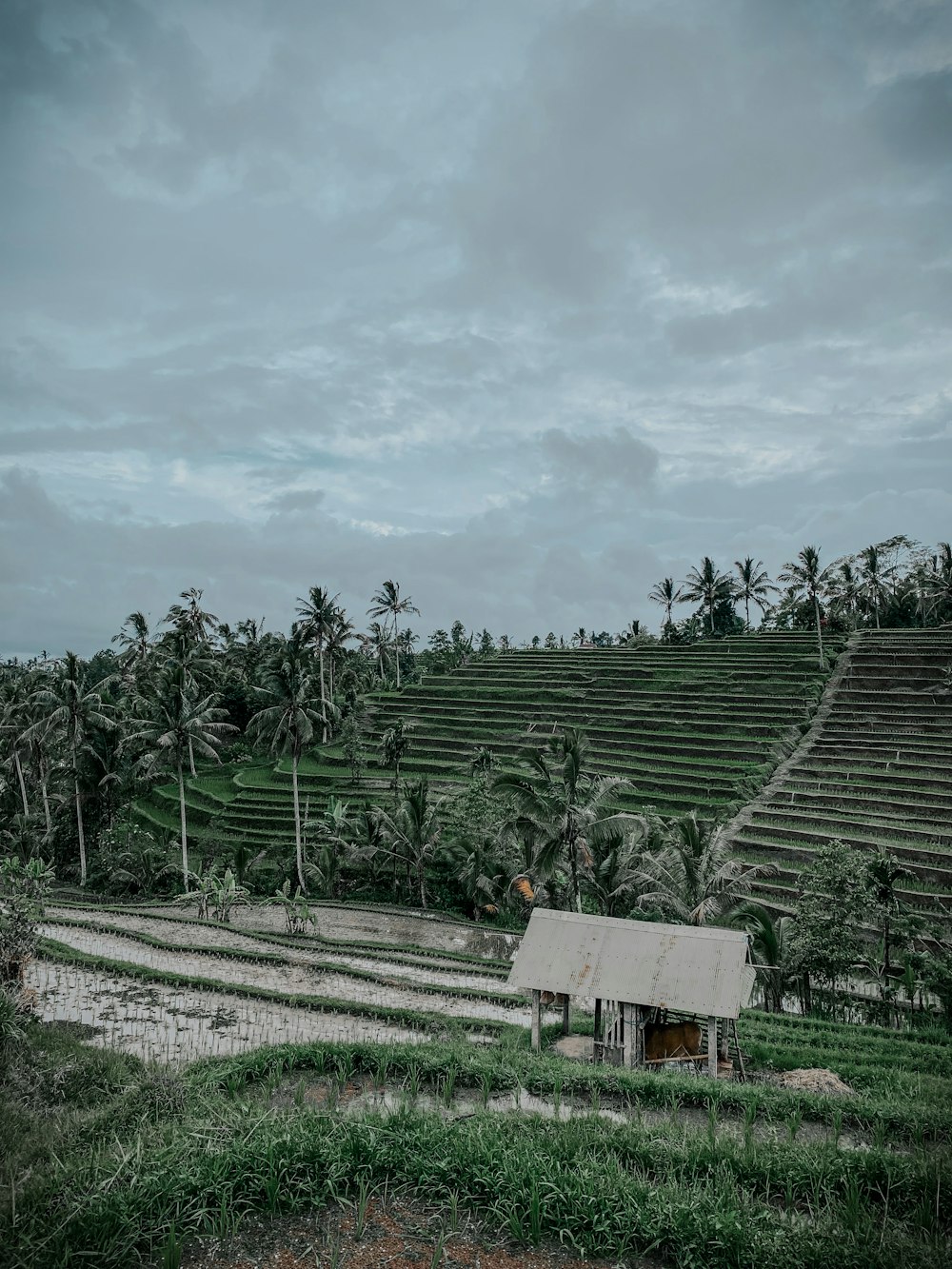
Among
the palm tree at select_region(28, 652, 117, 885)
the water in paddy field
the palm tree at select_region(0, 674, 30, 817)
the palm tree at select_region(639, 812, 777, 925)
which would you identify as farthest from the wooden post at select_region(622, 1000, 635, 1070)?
the palm tree at select_region(0, 674, 30, 817)

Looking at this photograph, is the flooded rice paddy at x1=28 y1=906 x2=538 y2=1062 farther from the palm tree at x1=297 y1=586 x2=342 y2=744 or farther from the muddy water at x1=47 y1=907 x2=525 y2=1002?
the palm tree at x1=297 y1=586 x2=342 y2=744

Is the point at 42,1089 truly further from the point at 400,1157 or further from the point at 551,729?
the point at 551,729

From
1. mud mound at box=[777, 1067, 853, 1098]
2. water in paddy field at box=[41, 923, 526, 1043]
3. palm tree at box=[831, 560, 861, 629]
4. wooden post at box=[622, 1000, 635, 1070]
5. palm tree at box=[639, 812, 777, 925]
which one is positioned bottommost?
water in paddy field at box=[41, 923, 526, 1043]

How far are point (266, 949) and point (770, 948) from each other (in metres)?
12.4

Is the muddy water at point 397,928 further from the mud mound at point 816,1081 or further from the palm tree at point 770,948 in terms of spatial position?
the mud mound at point 816,1081

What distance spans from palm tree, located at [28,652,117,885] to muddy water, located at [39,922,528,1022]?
1441cm

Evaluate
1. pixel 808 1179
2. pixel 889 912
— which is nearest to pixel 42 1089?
pixel 808 1179

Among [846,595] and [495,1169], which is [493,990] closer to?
[495,1169]

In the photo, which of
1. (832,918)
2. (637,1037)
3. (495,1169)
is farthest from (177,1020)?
(832,918)

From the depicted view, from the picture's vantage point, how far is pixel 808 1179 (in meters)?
6.84

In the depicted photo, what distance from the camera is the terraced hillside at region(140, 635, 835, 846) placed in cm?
3603

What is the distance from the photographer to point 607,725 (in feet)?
146

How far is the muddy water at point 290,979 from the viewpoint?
15.1m

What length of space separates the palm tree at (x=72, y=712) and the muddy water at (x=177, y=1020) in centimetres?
1787
